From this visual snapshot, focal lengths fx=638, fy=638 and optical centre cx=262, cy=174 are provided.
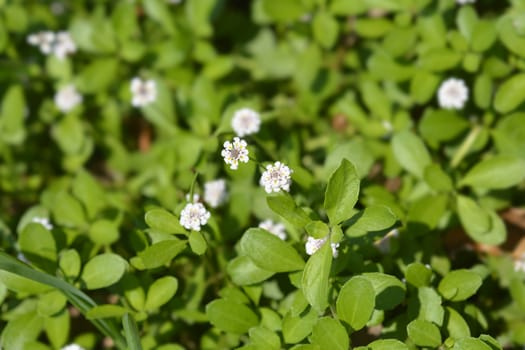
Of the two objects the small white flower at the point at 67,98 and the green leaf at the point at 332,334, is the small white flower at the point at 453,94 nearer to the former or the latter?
the green leaf at the point at 332,334

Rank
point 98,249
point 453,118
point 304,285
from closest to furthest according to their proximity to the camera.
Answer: point 304,285, point 98,249, point 453,118

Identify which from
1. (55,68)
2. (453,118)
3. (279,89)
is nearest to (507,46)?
(453,118)

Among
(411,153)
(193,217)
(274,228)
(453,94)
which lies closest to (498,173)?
(411,153)

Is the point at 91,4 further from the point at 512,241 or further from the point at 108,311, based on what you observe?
the point at 512,241

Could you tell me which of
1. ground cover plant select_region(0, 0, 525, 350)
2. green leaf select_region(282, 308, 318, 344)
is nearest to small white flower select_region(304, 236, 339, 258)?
ground cover plant select_region(0, 0, 525, 350)

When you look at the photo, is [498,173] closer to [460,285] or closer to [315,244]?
[460,285]

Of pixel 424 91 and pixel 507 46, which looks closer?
pixel 507 46
